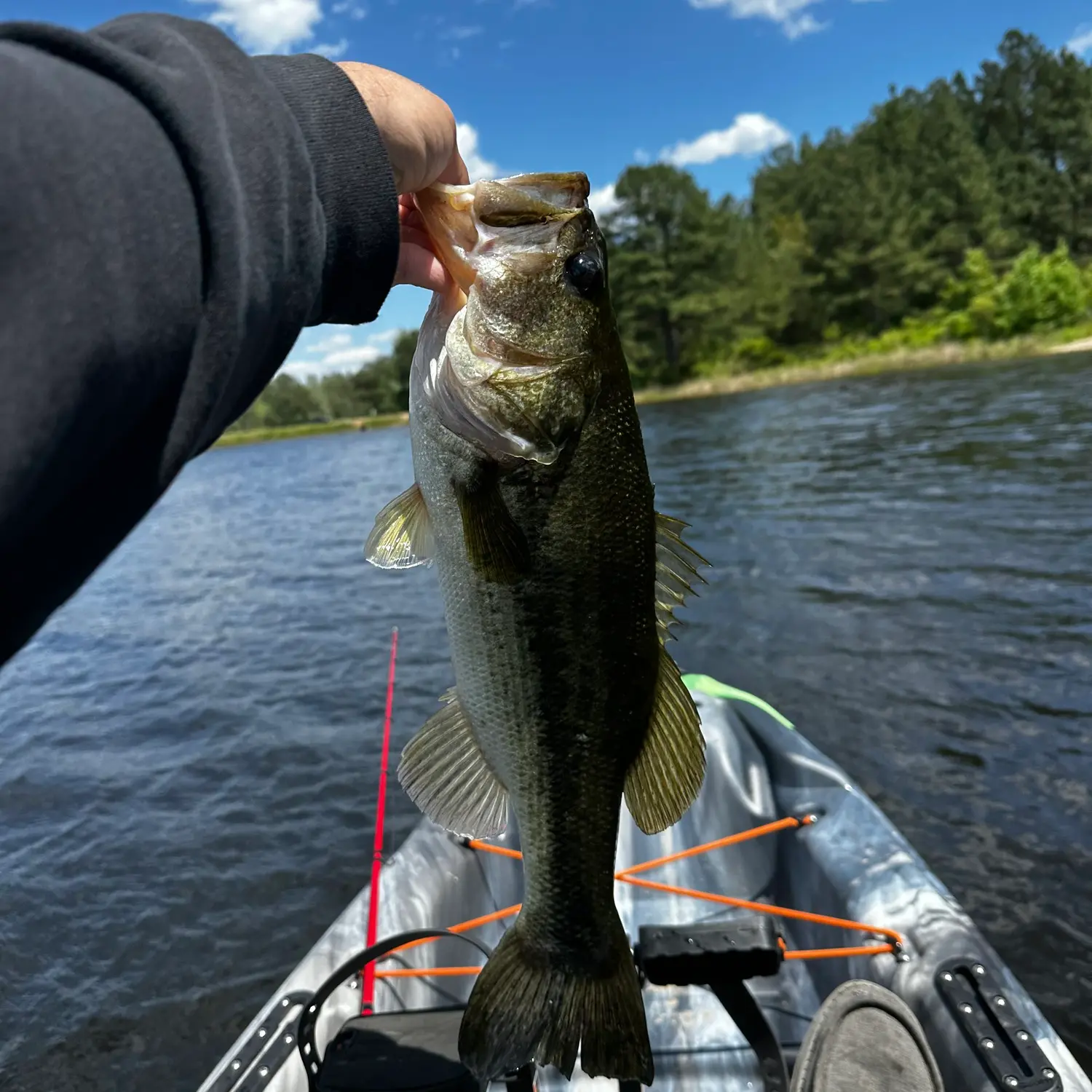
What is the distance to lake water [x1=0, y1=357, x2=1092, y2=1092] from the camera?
253 inches

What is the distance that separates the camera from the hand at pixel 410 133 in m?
1.66

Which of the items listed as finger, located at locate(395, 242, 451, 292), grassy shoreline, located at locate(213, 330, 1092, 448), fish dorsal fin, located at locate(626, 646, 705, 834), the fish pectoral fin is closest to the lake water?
fish dorsal fin, located at locate(626, 646, 705, 834)

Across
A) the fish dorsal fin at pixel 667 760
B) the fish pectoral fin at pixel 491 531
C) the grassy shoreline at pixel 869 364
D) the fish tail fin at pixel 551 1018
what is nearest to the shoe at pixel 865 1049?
the fish tail fin at pixel 551 1018

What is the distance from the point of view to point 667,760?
2184mm

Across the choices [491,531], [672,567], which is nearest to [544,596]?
[491,531]

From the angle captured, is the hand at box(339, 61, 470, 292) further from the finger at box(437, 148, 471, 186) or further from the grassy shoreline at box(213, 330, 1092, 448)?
the grassy shoreline at box(213, 330, 1092, 448)

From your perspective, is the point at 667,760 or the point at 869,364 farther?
the point at 869,364

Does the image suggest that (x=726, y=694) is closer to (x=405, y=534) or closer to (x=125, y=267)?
(x=405, y=534)

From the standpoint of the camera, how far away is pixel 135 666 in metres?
13.6

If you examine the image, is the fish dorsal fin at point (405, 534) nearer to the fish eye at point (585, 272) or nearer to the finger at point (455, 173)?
the fish eye at point (585, 272)

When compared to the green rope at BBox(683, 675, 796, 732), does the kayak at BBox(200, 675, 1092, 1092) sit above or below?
below

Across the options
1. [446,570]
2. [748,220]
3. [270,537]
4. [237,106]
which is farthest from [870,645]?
[748,220]

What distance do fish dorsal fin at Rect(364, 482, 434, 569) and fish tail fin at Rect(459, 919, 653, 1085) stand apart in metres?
1.03

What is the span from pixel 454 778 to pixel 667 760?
56 cm
